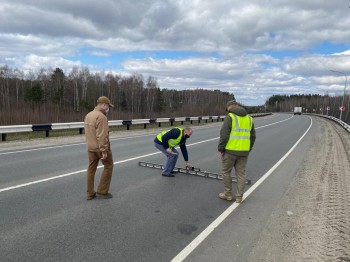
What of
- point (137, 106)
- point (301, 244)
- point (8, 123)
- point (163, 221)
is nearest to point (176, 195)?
point (163, 221)

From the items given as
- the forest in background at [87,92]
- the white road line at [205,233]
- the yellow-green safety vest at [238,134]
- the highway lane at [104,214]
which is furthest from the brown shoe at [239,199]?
the forest in background at [87,92]

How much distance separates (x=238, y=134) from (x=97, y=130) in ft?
8.97

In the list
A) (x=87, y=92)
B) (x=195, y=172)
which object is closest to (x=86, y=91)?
(x=87, y=92)

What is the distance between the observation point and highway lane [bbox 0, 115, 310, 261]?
13.0 feet

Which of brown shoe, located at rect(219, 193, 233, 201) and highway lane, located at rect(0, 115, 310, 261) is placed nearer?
highway lane, located at rect(0, 115, 310, 261)

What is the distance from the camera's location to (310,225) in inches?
204

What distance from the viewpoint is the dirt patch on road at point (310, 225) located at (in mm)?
4137

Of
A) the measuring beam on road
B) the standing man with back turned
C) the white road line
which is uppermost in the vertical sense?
the standing man with back turned

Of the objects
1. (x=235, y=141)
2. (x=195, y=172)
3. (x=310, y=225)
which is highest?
(x=235, y=141)

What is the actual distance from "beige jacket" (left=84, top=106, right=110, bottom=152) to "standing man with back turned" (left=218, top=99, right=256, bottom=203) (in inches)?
89.0

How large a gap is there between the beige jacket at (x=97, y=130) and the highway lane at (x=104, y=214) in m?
1.06

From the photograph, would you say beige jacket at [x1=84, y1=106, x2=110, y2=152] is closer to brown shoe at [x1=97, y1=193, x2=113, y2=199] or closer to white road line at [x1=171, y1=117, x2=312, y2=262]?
brown shoe at [x1=97, y1=193, x2=113, y2=199]

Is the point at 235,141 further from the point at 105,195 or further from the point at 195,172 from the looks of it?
the point at 105,195

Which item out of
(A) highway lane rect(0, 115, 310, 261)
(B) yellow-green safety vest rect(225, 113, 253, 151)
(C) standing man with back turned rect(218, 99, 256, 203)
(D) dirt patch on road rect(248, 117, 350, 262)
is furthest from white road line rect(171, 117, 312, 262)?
(B) yellow-green safety vest rect(225, 113, 253, 151)
